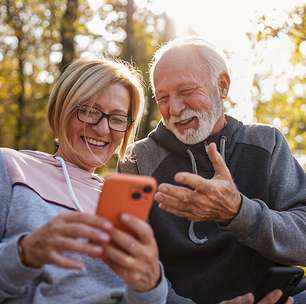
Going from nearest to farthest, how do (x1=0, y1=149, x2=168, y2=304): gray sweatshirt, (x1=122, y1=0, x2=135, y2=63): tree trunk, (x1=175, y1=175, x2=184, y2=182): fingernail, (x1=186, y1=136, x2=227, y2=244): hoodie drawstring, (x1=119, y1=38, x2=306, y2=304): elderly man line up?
(x1=175, y1=175, x2=184, y2=182): fingernail, (x1=0, y1=149, x2=168, y2=304): gray sweatshirt, (x1=119, y1=38, x2=306, y2=304): elderly man, (x1=186, y1=136, x2=227, y2=244): hoodie drawstring, (x1=122, y1=0, x2=135, y2=63): tree trunk

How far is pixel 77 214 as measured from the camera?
1801 mm

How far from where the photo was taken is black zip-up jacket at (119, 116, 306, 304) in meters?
2.80

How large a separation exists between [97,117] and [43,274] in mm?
894

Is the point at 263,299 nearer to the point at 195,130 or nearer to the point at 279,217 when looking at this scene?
the point at 279,217

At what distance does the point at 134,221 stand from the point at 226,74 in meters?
1.77

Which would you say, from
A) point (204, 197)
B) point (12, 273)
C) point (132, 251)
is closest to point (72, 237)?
point (132, 251)

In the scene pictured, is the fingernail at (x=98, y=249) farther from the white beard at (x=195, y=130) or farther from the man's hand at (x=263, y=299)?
the white beard at (x=195, y=130)

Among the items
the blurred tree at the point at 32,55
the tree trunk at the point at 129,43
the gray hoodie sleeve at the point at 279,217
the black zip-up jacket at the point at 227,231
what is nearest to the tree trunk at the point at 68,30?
the blurred tree at the point at 32,55

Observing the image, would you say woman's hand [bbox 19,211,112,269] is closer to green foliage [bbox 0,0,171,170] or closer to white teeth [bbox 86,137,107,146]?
white teeth [bbox 86,137,107,146]

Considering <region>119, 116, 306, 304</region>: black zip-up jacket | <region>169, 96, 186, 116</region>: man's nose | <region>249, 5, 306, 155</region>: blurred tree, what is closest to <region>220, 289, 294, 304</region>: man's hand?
<region>119, 116, 306, 304</region>: black zip-up jacket

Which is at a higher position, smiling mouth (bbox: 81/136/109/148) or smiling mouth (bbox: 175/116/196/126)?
smiling mouth (bbox: 175/116/196/126)

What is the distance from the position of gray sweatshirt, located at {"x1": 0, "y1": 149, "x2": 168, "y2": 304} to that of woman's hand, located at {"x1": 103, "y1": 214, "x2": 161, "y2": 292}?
27 cm

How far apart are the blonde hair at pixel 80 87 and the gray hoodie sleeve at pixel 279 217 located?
2.66ft

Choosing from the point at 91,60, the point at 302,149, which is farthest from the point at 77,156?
the point at 302,149
